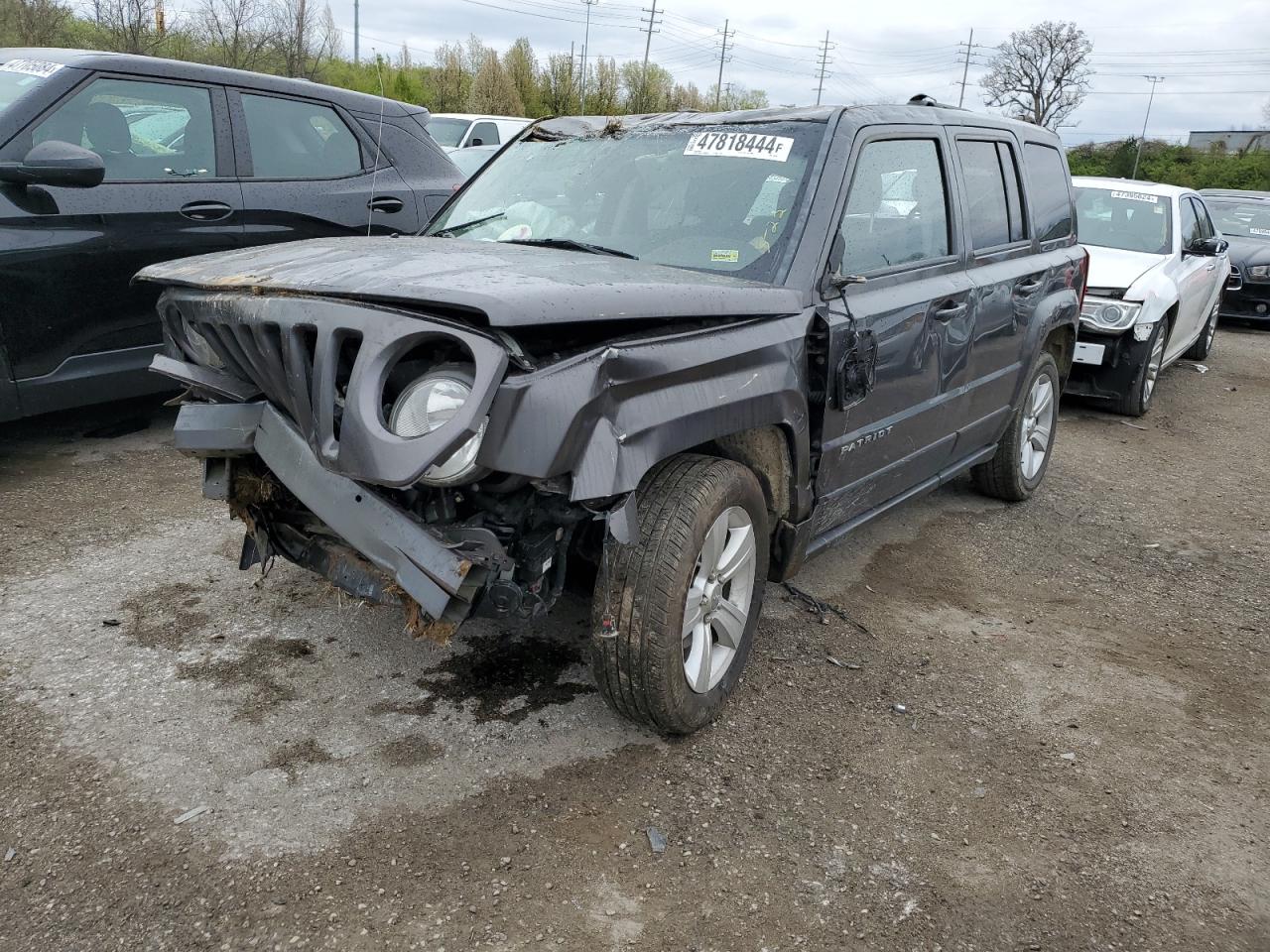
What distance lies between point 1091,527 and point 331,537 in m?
4.04

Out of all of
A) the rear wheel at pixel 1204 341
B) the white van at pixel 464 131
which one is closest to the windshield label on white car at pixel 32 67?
the white van at pixel 464 131

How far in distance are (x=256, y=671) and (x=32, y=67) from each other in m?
3.37

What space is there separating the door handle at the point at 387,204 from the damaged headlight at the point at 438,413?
3.71m

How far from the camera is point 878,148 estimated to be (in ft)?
11.5

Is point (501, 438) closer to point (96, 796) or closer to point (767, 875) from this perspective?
point (767, 875)

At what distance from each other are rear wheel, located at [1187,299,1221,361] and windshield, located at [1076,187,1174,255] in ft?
7.46

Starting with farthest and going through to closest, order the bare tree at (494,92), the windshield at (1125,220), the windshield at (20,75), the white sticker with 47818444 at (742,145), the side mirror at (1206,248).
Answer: the bare tree at (494,92), the windshield at (1125,220), the side mirror at (1206,248), the windshield at (20,75), the white sticker with 47818444 at (742,145)

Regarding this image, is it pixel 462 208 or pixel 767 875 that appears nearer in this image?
pixel 767 875

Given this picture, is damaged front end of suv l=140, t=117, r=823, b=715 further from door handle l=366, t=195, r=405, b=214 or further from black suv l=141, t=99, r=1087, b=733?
door handle l=366, t=195, r=405, b=214

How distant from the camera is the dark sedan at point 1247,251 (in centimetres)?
1251

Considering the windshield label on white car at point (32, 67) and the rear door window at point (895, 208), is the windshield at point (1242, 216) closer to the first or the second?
the rear door window at point (895, 208)

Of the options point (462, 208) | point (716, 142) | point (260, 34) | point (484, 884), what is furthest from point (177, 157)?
point (260, 34)

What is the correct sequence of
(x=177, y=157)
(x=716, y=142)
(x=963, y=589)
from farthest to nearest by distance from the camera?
1. (x=177, y=157)
2. (x=963, y=589)
3. (x=716, y=142)

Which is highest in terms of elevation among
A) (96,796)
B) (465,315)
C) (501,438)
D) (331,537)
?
(465,315)
